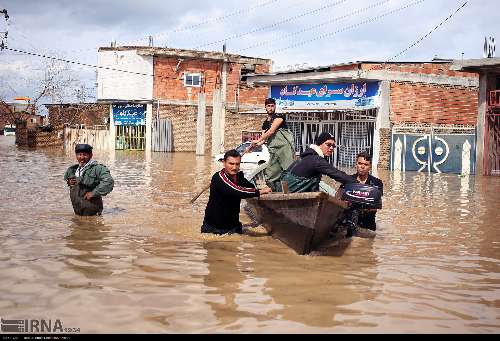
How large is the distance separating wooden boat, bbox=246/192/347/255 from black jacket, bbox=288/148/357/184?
0.60 metres

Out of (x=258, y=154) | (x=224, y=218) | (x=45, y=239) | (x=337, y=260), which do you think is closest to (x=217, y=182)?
(x=224, y=218)

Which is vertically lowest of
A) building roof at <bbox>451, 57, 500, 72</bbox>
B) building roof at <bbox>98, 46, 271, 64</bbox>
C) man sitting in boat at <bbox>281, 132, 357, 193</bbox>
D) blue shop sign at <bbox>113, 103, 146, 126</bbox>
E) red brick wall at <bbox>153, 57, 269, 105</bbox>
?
man sitting in boat at <bbox>281, 132, 357, 193</bbox>

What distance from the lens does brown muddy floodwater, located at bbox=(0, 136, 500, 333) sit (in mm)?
3912

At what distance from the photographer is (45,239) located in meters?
6.68

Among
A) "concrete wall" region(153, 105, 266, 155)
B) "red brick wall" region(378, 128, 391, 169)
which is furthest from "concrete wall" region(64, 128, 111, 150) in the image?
"red brick wall" region(378, 128, 391, 169)

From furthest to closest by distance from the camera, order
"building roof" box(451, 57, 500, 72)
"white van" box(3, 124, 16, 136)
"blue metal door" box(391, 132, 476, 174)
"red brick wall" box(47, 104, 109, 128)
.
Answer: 1. "white van" box(3, 124, 16, 136)
2. "red brick wall" box(47, 104, 109, 128)
3. "blue metal door" box(391, 132, 476, 174)
4. "building roof" box(451, 57, 500, 72)

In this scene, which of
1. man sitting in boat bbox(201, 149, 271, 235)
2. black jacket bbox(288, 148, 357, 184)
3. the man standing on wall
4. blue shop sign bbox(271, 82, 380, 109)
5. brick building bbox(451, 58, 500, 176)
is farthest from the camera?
blue shop sign bbox(271, 82, 380, 109)

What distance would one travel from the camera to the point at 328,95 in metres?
26.5

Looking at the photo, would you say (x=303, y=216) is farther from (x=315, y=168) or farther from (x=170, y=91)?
(x=170, y=91)

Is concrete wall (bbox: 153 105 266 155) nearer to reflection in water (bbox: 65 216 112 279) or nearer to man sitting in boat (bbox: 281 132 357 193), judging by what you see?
reflection in water (bbox: 65 216 112 279)

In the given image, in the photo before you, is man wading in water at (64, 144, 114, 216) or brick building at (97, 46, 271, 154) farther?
brick building at (97, 46, 271, 154)

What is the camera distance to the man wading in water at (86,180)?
8117 millimetres

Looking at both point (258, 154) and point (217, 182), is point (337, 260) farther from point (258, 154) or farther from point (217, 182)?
point (258, 154)

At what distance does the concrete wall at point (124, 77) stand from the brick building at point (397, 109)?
12.7 metres
